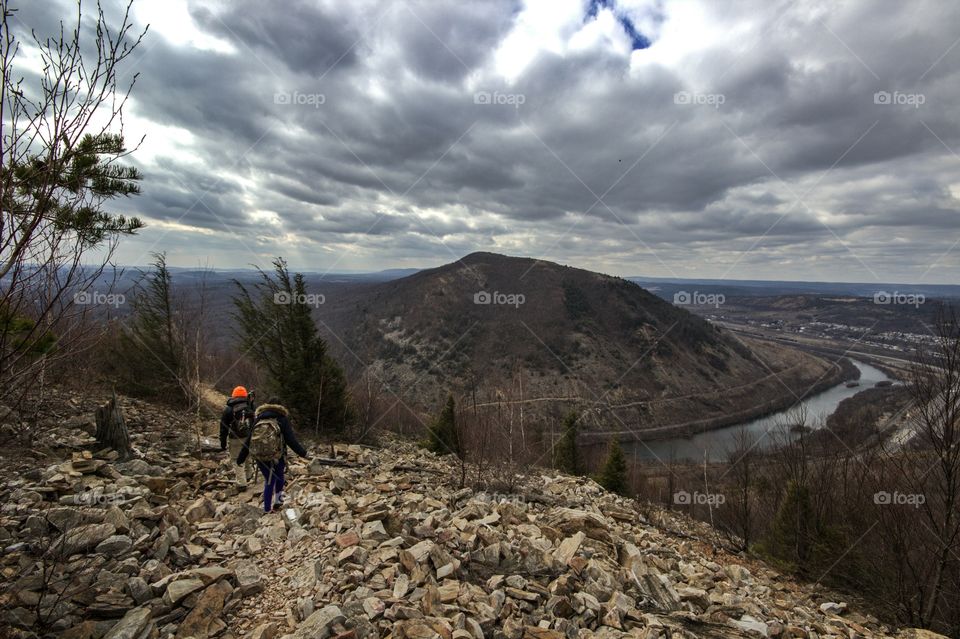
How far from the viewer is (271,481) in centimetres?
719

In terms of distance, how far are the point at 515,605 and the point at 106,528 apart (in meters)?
5.36

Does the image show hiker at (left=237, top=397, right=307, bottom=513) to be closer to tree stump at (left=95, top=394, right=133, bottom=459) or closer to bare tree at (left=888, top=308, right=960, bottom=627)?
tree stump at (left=95, top=394, right=133, bottom=459)

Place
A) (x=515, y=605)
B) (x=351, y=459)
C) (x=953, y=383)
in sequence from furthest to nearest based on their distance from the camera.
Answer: (x=351, y=459) → (x=953, y=383) → (x=515, y=605)

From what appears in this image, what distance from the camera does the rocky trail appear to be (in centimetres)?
427

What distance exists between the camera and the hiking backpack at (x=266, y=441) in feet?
23.4

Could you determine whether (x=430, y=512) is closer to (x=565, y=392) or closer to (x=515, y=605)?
(x=515, y=605)

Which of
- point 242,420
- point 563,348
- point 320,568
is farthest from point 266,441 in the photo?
point 563,348

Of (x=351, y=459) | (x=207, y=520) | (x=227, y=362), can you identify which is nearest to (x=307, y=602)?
(x=207, y=520)

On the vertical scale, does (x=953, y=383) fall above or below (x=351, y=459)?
above

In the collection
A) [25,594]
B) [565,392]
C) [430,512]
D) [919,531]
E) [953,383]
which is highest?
[953,383]

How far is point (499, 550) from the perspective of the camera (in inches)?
228

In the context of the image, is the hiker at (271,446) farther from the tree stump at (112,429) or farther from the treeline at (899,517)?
the treeline at (899,517)

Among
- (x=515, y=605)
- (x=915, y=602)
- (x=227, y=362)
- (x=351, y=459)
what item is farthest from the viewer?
(x=227, y=362)

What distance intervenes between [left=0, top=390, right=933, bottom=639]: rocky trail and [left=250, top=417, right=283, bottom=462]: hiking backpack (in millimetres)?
926
